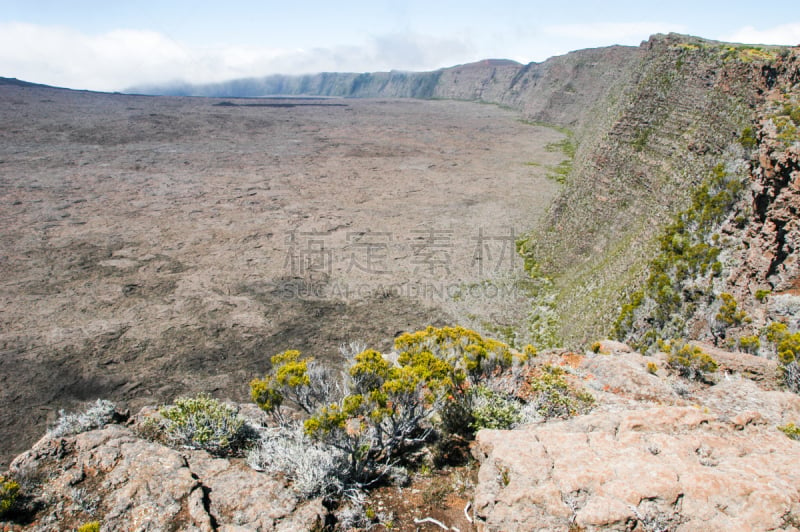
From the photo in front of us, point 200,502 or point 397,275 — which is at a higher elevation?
point 200,502

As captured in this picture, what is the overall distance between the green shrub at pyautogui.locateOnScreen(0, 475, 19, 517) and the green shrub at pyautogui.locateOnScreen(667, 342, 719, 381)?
959cm

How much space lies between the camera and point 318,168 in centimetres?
4266

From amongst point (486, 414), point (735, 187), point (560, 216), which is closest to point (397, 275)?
point (560, 216)

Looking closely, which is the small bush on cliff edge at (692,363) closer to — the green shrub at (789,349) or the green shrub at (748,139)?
the green shrub at (789,349)

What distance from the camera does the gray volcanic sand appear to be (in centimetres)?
1428

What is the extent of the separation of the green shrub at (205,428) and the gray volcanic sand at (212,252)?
24.1ft

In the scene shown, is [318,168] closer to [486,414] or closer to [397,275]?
[397,275]

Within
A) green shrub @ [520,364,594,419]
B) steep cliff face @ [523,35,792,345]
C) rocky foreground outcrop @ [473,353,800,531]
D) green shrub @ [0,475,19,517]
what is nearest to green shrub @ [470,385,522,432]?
green shrub @ [520,364,594,419]

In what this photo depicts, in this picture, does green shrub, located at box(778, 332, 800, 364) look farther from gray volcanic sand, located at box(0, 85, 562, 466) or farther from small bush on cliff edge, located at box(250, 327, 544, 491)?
gray volcanic sand, located at box(0, 85, 562, 466)

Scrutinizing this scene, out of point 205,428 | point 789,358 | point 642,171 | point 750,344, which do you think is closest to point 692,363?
point 789,358

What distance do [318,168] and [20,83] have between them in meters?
89.3

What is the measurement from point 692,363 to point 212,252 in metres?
21.5

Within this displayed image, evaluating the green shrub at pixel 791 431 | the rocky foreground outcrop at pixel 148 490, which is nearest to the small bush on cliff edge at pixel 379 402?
the rocky foreground outcrop at pixel 148 490

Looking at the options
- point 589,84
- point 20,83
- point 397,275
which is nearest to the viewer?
point 397,275
